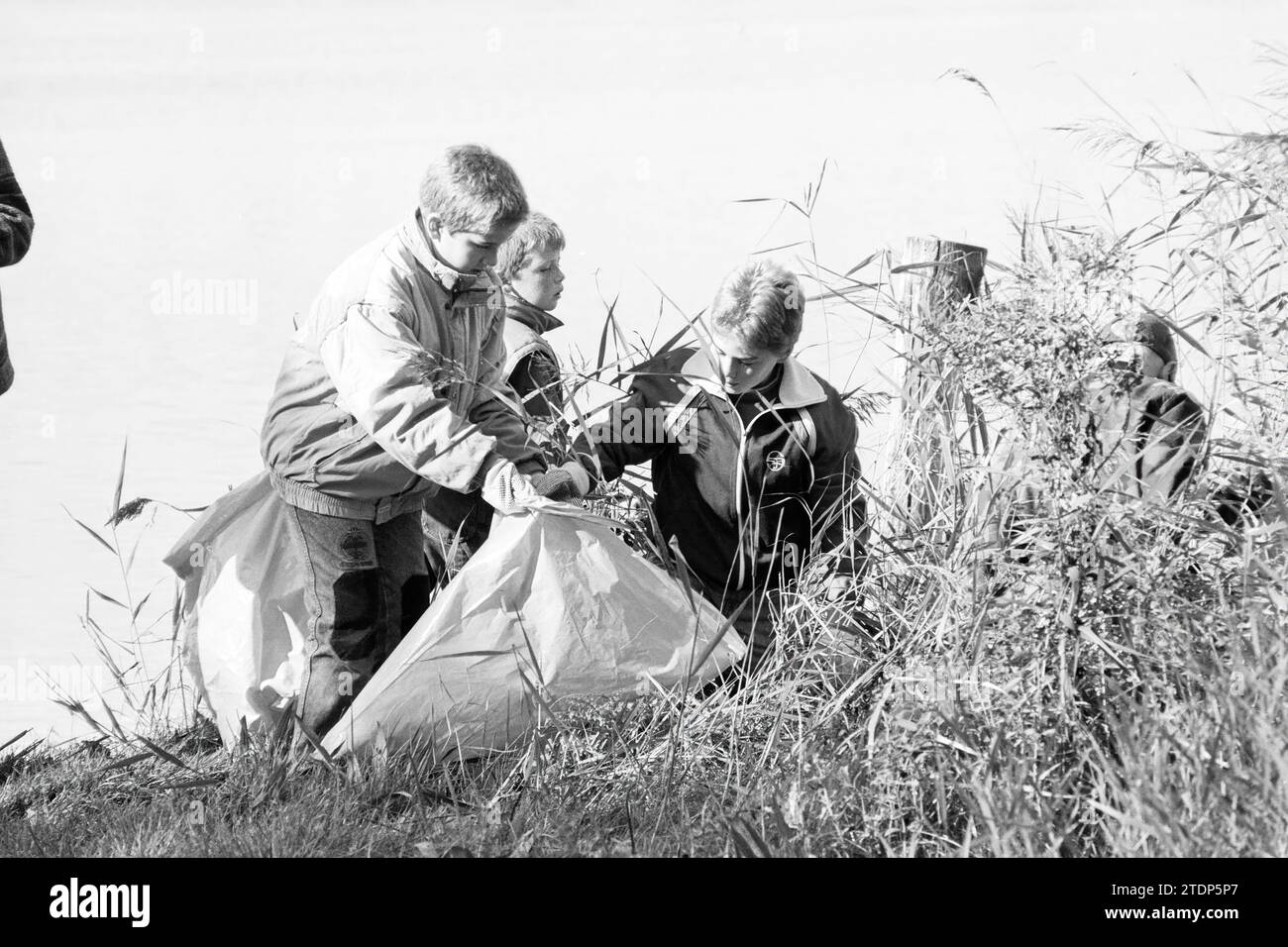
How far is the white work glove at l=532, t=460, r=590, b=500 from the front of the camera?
2.80 m

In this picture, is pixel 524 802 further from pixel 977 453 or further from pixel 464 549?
pixel 977 453

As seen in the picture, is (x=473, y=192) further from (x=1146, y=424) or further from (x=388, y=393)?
(x=1146, y=424)

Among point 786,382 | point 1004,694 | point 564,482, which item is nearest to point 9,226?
point 564,482

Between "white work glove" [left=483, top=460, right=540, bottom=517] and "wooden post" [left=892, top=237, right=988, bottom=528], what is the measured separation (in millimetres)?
839

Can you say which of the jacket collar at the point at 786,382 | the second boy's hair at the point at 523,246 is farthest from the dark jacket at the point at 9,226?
the jacket collar at the point at 786,382

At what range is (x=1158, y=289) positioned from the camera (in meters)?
2.92

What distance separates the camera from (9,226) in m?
2.88

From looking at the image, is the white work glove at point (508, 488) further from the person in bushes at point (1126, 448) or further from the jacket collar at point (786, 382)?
the person in bushes at point (1126, 448)

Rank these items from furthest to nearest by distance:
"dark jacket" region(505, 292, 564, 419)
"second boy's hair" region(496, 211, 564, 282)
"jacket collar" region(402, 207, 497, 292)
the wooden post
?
"second boy's hair" region(496, 211, 564, 282)
"dark jacket" region(505, 292, 564, 419)
the wooden post
"jacket collar" region(402, 207, 497, 292)

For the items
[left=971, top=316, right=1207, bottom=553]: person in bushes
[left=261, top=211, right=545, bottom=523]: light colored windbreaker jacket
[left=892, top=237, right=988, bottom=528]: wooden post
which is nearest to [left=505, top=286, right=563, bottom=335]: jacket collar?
[left=261, top=211, right=545, bottom=523]: light colored windbreaker jacket

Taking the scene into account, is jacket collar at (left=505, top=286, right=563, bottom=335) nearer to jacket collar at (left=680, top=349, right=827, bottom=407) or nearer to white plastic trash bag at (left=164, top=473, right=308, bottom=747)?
jacket collar at (left=680, top=349, right=827, bottom=407)

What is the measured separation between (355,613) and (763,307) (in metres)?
1.12

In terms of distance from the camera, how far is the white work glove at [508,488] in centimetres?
270
